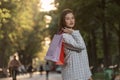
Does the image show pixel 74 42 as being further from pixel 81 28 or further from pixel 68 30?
pixel 81 28

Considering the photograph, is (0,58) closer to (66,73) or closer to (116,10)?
(116,10)

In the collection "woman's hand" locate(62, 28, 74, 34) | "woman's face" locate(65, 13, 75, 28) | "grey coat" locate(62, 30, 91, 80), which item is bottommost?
"grey coat" locate(62, 30, 91, 80)

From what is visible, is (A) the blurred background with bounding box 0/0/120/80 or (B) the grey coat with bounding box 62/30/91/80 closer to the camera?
(B) the grey coat with bounding box 62/30/91/80

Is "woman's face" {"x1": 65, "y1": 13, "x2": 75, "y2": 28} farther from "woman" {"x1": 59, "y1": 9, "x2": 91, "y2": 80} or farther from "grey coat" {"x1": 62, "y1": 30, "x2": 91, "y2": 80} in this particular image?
"grey coat" {"x1": 62, "y1": 30, "x2": 91, "y2": 80}

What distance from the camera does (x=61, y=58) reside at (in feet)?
22.6

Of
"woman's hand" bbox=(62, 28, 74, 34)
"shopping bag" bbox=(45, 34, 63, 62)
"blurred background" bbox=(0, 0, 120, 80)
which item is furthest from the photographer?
"blurred background" bbox=(0, 0, 120, 80)

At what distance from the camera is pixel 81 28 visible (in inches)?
1458

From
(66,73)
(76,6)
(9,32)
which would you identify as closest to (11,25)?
(9,32)

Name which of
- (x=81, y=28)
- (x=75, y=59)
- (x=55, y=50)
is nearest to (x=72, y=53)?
(x=75, y=59)

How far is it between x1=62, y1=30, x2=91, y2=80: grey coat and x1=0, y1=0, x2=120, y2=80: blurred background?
8872mm

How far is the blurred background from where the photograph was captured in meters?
34.6

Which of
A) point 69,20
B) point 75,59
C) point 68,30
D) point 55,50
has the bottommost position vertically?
point 75,59

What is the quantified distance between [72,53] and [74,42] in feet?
0.50

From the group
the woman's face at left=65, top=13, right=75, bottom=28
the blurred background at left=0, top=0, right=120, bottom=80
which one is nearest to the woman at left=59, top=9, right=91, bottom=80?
the woman's face at left=65, top=13, right=75, bottom=28
